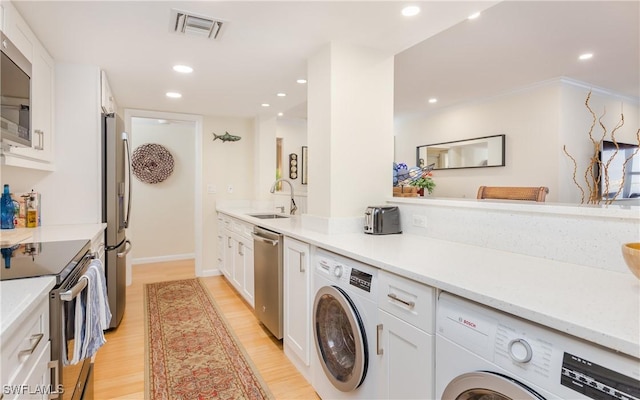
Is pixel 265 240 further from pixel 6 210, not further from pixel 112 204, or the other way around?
pixel 6 210

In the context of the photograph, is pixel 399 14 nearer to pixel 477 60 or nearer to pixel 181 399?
pixel 477 60

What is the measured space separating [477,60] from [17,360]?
3635 mm

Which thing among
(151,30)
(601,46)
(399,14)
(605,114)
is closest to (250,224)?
(151,30)

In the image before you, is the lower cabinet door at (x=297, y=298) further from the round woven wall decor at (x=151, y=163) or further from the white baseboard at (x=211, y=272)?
the round woven wall decor at (x=151, y=163)

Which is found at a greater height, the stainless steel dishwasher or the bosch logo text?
the bosch logo text

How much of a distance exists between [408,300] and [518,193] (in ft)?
6.60

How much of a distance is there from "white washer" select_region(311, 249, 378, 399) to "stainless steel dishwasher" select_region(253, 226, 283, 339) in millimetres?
514

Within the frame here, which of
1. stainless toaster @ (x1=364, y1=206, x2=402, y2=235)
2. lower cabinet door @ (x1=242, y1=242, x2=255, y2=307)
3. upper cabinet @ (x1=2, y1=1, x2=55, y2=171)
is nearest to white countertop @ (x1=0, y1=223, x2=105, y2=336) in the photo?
upper cabinet @ (x1=2, y1=1, x2=55, y2=171)

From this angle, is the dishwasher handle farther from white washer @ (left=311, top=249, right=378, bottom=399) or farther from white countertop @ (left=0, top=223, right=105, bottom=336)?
white countertop @ (left=0, top=223, right=105, bottom=336)

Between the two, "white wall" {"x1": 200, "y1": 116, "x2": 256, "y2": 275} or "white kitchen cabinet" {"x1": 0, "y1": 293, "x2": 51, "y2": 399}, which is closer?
"white kitchen cabinet" {"x1": 0, "y1": 293, "x2": 51, "y2": 399}

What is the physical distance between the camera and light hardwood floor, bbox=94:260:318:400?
6.47 ft

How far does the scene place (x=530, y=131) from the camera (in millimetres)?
4012

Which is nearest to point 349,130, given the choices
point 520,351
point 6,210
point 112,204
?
point 520,351

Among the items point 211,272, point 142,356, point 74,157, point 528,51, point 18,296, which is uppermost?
point 528,51
